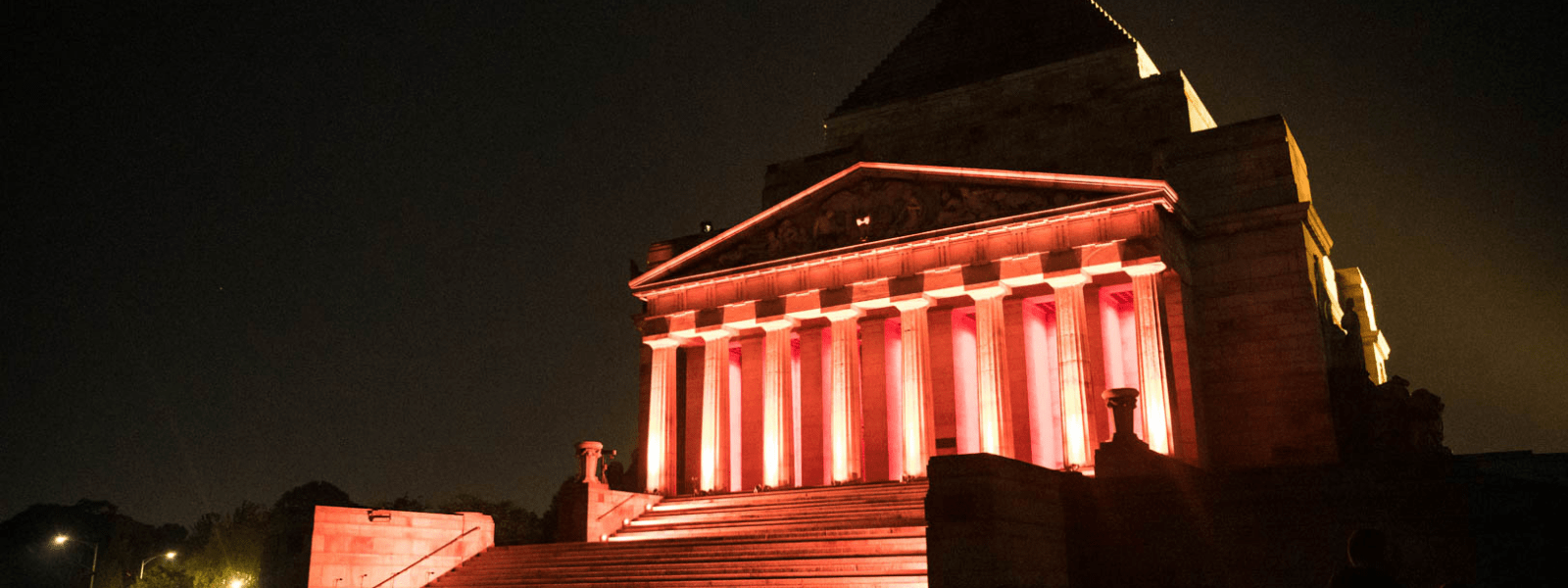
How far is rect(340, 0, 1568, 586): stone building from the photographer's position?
21.3 metres

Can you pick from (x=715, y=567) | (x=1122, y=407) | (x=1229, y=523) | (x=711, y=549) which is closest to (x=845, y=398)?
(x=711, y=549)

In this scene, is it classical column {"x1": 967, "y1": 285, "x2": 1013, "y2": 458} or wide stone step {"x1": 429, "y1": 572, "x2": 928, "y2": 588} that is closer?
wide stone step {"x1": 429, "y1": 572, "x2": 928, "y2": 588}

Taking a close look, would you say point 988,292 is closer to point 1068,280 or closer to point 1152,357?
point 1068,280

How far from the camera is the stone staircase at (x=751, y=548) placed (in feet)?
70.1

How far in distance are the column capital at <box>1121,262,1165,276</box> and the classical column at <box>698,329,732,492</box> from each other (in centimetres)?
1110

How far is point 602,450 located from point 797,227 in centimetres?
778

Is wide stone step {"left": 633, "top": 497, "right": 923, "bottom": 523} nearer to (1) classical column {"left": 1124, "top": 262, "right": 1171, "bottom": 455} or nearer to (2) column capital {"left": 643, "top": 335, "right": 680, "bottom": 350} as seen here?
(2) column capital {"left": 643, "top": 335, "right": 680, "bottom": 350}

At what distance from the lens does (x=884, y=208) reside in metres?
31.5

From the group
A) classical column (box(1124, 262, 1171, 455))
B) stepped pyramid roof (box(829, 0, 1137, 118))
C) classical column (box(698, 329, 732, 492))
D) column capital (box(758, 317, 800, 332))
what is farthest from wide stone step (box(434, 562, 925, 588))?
stepped pyramid roof (box(829, 0, 1137, 118))

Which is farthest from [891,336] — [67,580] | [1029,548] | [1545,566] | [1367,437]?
[67,580]

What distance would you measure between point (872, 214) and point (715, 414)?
703 centimetres

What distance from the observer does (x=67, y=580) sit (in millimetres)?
76062

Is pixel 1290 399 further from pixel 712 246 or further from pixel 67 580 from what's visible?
pixel 67 580

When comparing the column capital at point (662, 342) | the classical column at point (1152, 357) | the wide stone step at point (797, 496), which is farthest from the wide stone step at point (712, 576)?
the column capital at point (662, 342)
